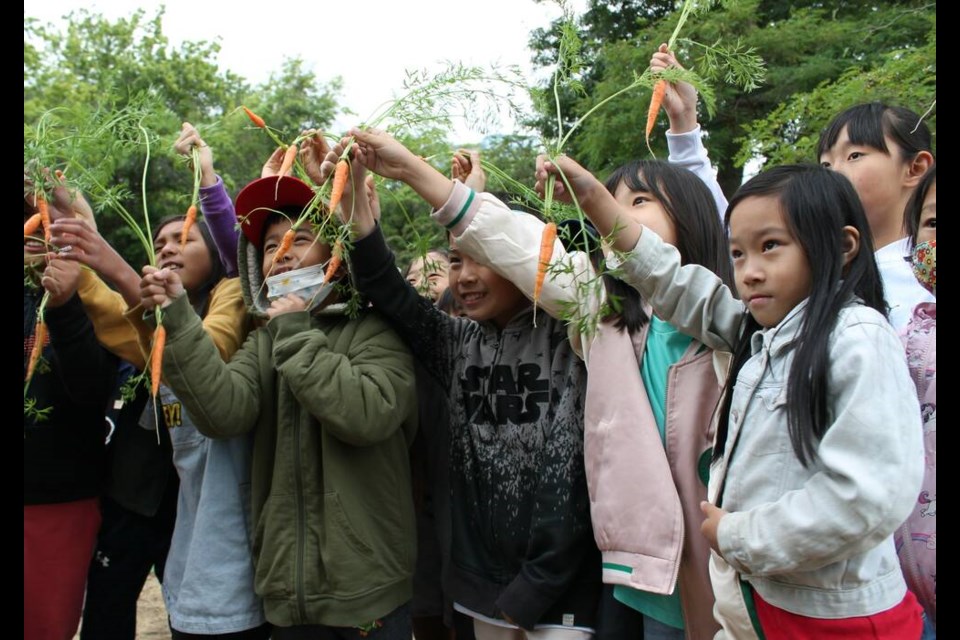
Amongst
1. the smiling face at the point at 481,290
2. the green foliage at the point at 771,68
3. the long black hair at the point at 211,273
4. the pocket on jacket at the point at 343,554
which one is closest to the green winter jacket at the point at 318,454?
the pocket on jacket at the point at 343,554

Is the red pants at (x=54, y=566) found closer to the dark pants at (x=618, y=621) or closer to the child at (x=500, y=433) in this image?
the child at (x=500, y=433)

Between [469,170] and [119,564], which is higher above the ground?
[469,170]

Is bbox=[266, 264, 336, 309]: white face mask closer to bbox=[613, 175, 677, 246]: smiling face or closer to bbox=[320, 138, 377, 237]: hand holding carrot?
bbox=[320, 138, 377, 237]: hand holding carrot

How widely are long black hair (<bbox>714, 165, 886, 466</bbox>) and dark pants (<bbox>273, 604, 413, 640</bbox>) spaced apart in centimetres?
119

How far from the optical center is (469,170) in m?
2.54

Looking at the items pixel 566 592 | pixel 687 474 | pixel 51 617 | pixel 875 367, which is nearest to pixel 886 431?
pixel 875 367

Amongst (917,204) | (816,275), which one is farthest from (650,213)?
(917,204)

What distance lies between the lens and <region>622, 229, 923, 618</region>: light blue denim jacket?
5.06ft

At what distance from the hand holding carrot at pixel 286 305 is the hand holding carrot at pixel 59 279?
2.25ft

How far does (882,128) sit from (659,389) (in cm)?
127

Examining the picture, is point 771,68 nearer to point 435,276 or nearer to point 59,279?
point 435,276

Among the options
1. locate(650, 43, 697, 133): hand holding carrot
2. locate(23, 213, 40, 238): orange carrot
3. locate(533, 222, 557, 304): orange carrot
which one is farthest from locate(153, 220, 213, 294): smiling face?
locate(650, 43, 697, 133): hand holding carrot

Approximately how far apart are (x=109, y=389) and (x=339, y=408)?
1145 mm

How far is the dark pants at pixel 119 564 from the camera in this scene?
9.62 ft
